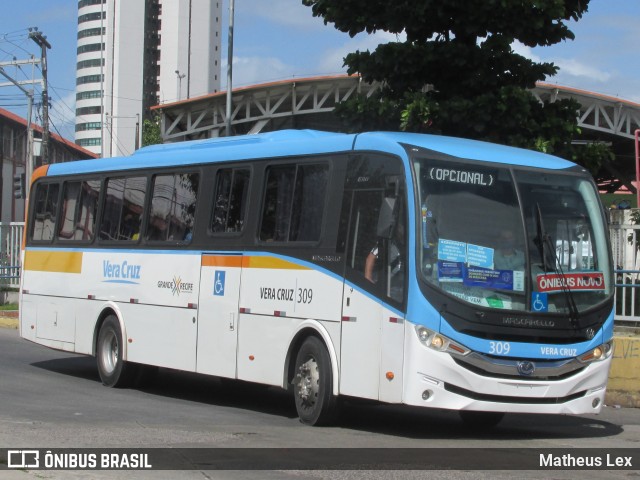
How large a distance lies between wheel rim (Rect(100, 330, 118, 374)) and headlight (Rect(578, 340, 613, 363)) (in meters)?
7.36

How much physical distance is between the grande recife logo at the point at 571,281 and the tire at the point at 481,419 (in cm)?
204

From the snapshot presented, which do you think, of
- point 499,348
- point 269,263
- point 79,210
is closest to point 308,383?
point 269,263

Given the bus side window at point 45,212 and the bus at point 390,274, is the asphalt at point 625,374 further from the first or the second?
the bus side window at point 45,212

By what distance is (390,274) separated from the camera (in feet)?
34.9

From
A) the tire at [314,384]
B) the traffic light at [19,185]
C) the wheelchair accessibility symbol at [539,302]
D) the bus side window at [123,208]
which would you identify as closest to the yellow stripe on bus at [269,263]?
the tire at [314,384]

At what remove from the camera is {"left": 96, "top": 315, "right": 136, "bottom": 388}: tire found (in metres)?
15.4

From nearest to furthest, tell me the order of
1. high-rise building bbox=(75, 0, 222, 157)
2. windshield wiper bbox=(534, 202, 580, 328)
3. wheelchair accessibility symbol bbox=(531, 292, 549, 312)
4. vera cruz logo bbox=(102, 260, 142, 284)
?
1. wheelchair accessibility symbol bbox=(531, 292, 549, 312)
2. windshield wiper bbox=(534, 202, 580, 328)
3. vera cruz logo bbox=(102, 260, 142, 284)
4. high-rise building bbox=(75, 0, 222, 157)

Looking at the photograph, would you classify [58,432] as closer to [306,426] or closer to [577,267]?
[306,426]

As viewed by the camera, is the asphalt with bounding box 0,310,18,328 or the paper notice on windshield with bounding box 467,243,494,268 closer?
the paper notice on windshield with bounding box 467,243,494,268

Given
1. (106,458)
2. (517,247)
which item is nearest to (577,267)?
(517,247)

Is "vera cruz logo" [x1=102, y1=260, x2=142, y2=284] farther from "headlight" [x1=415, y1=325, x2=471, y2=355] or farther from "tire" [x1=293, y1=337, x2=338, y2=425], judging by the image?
"headlight" [x1=415, y1=325, x2=471, y2=355]

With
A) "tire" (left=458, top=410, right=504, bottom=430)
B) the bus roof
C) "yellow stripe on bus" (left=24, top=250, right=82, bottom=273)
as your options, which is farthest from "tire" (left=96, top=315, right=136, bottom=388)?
"tire" (left=458, top=410, right=504, bottom=430)

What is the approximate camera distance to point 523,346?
10.5m

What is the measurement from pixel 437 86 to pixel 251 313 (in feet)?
23.0
